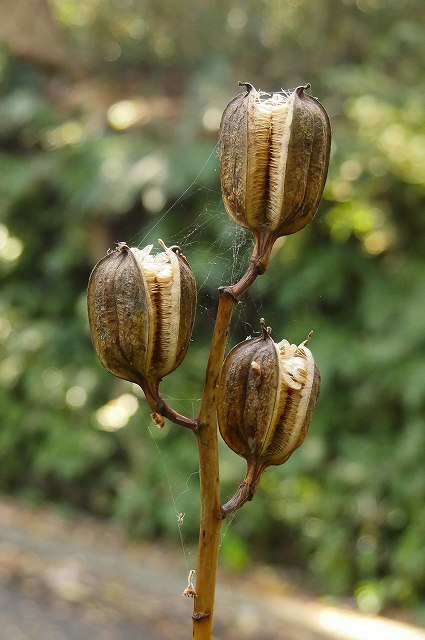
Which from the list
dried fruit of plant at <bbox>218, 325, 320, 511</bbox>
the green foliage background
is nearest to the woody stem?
dried fruit of plant at <bbox>218, 325, 320, 511</bbox>

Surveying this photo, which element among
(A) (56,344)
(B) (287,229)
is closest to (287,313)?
(A) (56,344)

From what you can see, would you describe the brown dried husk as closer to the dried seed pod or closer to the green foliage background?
the dried seed pod

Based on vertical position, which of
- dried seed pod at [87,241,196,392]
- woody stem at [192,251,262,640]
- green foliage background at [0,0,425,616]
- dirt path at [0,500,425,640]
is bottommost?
woody stem at [192,251,262,640]

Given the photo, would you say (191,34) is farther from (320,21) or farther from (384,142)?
(384,142)

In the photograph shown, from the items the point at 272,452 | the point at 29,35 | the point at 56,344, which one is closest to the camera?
the point at 272,452

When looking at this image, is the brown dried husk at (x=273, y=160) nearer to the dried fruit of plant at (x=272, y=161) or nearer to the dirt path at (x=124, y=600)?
the dried fruit of plant at (x=272, y=161)

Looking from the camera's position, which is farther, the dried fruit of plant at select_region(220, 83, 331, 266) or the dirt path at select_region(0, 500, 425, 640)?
the dirt path at select_region(0, 500, 425, 640)

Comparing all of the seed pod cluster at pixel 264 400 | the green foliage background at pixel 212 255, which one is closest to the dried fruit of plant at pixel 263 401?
the seed pod cluster at pixel 264 400

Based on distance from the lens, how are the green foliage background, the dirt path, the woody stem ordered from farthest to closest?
the green foliage background < the dirt path < the woody stem
